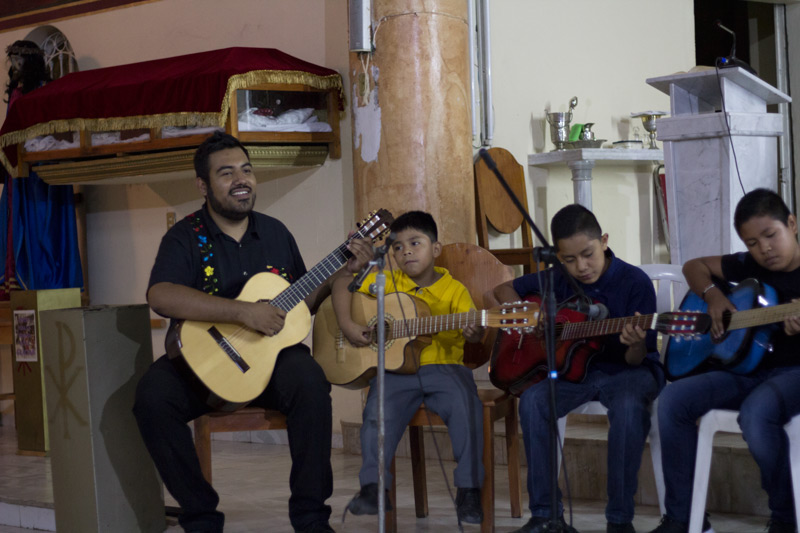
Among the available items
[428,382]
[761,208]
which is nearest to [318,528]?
[428,382]

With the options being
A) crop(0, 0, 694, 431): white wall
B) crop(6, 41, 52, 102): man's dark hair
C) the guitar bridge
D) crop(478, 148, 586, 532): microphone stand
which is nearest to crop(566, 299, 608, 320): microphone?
crop(478, 148, 586, 532): microphone stand

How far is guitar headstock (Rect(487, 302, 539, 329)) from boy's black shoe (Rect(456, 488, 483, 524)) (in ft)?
2.01

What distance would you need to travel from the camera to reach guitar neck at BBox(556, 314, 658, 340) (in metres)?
3.47

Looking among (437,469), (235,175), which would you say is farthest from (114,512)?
(437,469)

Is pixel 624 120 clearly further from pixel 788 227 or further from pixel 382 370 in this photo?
pixel 382 370

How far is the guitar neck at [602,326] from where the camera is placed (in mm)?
3467

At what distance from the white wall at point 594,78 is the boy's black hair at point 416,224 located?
2.50 m

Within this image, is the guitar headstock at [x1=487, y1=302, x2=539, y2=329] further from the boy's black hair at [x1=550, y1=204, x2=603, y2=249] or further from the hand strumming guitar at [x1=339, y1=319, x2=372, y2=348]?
the hand strumming guitar at [x1=339, y1=319, x2=372, y2=348]

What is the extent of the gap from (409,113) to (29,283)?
301 centimetres

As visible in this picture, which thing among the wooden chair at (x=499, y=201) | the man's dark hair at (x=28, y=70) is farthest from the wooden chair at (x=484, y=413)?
the man's dark hair at (x=28, y=70)

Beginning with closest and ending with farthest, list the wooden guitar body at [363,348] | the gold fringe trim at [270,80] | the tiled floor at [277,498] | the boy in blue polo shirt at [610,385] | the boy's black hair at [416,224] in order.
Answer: the boy in blue polo shirt at [610,385], the wooden guitar body at [363,348], the tiled floor at [277,498], the boy's black hair at [416,224], the gold fringe trim at [270,80]

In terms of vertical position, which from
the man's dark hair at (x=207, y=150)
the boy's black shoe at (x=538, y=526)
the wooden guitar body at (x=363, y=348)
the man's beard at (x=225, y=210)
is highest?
the man's dark hair at (x=207, y=150)

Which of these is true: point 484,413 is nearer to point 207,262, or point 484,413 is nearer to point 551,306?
point 551,306

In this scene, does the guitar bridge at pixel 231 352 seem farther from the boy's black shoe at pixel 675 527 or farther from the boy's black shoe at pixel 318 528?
the boy's black shoe at pixel 675 527
